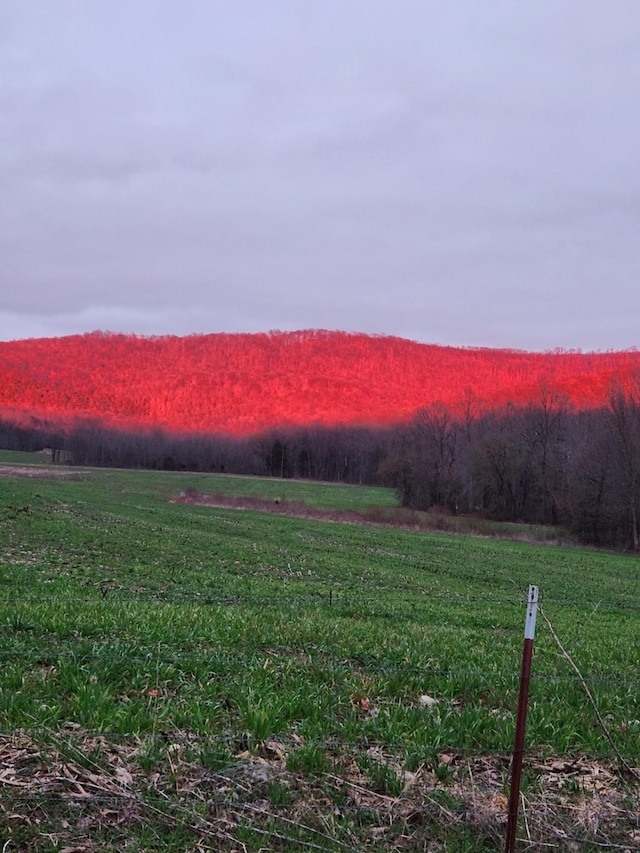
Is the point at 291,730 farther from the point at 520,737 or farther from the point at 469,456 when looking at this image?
the point at 469,456

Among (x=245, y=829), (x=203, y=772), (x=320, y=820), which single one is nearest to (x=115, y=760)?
(x=203, y=772)

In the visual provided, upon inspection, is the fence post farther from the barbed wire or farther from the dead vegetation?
the barbed wire

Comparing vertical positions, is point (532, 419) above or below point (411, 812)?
above

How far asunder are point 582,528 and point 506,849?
192 ft

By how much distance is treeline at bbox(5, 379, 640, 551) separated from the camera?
187ft

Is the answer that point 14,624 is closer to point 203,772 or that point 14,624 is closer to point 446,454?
point 203,772

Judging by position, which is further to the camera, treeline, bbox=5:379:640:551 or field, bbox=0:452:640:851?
treeline, bbox=5:379:640:551

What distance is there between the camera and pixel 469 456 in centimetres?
7988

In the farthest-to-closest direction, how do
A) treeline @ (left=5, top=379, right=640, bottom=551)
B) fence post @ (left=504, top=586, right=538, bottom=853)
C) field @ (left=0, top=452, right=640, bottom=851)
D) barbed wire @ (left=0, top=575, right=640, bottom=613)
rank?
treeline @ (left=5, top=379, right=640, bottom=551) < barbed wire @ (left=0, top=575, right=640, bottom=613) < field @ (left=0, top=452, right=640, bottom=851) < fence post @ (left=504, top=586, right=538, bottom=853)

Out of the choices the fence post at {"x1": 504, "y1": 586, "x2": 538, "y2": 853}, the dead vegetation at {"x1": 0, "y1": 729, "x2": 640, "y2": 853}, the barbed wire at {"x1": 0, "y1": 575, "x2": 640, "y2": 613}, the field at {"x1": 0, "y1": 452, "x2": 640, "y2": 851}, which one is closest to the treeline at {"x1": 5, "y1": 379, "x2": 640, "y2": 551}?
the barbed wire at {"x1": 0, "y1": 575, "x2": 640, "y2": 613}

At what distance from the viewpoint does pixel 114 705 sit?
15.9 feet

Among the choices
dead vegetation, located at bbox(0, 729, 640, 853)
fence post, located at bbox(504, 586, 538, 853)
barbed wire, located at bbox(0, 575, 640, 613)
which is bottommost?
barbed wire, located at bbox(0, 575, 640, 613)

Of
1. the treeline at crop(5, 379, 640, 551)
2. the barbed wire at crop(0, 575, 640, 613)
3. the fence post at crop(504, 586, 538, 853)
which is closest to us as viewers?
the fence post at crop(504, 586, 538, 853)

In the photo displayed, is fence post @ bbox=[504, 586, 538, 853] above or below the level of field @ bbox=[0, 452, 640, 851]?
above
